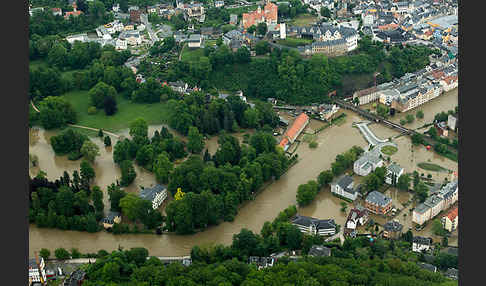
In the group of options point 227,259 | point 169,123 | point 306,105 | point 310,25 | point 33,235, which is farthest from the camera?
point 310,25

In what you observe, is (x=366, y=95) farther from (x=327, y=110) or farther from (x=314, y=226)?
(x=314, y=226)

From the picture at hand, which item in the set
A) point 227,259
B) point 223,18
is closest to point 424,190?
point 227,259

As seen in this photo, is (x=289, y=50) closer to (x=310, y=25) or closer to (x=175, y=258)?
(x=310, y=25)

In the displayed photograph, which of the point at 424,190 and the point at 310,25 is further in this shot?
the point at 310,25

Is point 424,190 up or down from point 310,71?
down

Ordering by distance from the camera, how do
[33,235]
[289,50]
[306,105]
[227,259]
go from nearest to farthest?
[227,259] < [33,235] < [306,105] < [289,50]

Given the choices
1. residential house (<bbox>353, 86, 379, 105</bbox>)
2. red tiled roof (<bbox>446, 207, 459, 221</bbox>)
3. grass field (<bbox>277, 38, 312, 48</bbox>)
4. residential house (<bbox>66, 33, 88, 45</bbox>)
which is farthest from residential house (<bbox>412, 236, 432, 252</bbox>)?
residential house (<bbox>66, 33, 88, 45</bbox>)

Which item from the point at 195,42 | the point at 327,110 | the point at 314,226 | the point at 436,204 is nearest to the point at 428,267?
the point at 436,204
